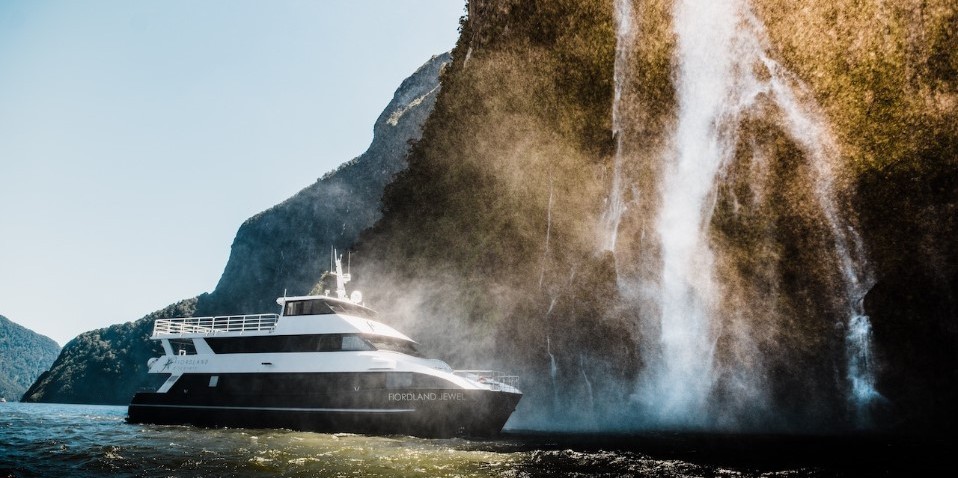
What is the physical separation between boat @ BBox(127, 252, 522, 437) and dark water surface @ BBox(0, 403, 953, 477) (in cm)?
104

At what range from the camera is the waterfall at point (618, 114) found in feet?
81.4

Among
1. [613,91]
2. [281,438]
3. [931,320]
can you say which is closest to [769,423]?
[931,320]

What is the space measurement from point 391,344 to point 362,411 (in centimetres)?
267

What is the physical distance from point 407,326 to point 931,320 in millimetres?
23575

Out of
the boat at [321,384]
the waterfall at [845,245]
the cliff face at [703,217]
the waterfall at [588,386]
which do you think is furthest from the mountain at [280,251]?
the boat at [321,384]

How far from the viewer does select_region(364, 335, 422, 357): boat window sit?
1823 cm

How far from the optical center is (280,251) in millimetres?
83875

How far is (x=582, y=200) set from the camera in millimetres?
25688

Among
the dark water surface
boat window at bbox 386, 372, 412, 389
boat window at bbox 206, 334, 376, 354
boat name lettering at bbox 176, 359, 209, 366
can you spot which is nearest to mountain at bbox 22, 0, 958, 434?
the dark water surface

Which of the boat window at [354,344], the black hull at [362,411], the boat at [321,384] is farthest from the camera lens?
the boat window at [354,344]

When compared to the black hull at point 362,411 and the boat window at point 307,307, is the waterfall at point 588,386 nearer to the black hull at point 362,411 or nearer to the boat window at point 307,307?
the black hull at point 362,411

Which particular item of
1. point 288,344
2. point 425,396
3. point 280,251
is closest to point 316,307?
point 288,344

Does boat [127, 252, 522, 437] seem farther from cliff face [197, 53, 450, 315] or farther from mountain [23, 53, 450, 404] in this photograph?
cliff face [197, 53, 450, 315]

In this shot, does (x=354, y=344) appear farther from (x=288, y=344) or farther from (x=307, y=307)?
(x=288, y=344)
